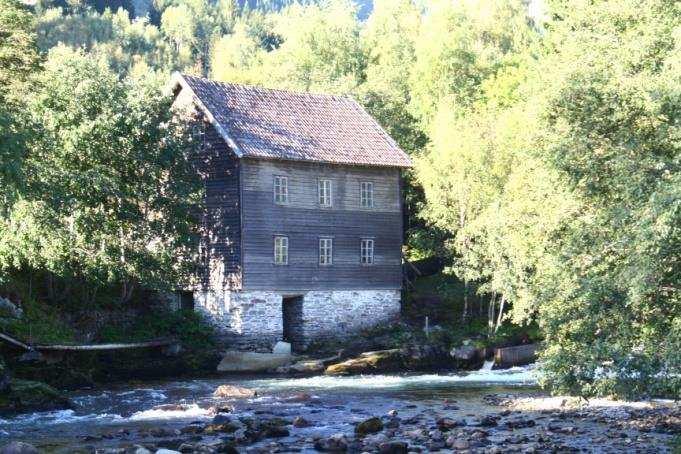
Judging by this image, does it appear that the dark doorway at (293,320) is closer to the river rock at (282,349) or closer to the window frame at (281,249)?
the window frame at (281,249)

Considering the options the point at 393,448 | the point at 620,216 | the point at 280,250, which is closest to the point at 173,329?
the point at 280,250

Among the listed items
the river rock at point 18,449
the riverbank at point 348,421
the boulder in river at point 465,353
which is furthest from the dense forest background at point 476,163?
the river rock at point 18,449

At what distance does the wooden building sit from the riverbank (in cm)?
759

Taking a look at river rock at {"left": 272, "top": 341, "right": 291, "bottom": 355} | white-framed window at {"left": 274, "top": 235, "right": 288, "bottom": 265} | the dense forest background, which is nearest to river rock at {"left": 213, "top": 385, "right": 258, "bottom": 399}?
the dense forest background

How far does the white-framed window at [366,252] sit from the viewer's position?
4400cm

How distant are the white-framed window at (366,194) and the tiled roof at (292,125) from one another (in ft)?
3.61

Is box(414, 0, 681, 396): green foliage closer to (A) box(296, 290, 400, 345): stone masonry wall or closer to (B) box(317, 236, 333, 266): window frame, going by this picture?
(A) box(296, 290, 400, 345): stone masonry wall

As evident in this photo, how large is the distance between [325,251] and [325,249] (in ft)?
0.28

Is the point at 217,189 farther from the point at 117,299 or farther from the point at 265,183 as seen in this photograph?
the point at 117,299

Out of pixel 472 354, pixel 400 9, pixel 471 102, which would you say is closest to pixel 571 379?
pixel 472 354

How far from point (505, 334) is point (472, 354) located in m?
2.50

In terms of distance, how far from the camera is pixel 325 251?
42688 millimetres

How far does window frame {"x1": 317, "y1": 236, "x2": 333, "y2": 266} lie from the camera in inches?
1673

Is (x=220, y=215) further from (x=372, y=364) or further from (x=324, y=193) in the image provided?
(x=372, y=364)
